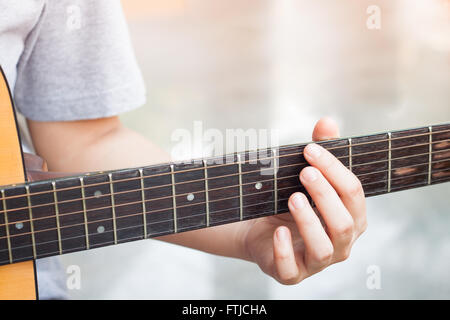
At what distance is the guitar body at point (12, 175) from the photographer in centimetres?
58

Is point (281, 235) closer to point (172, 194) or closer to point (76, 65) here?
Result: point (172, 194)

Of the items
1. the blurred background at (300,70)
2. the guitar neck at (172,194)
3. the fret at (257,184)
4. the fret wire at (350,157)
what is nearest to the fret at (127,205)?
the guitar neck at (172,194)

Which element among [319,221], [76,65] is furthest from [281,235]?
[76,65]

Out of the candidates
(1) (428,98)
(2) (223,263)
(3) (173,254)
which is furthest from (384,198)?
(3) (173,254)

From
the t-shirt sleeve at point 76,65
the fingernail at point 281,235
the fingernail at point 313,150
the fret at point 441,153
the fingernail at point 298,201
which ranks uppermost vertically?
the t-shirt sleeve at point 76,65

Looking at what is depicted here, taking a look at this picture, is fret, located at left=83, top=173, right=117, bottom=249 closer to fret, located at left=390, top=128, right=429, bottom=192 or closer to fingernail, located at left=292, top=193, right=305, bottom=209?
fingernail, located at left=292, top=193, right=305, bottom=209

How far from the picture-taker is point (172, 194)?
1.98 ft

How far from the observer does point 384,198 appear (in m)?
1.87

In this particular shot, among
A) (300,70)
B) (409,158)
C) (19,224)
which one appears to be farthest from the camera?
(300,70)

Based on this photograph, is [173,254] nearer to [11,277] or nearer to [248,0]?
[248,0]

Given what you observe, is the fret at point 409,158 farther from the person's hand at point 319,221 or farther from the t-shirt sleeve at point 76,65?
the t-shirt sleeve at point 76,65

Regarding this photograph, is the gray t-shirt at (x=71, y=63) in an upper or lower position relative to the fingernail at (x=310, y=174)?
upper

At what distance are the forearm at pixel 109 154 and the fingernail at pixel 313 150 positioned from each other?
7.5 inches

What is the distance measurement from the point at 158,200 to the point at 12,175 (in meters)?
0.16
